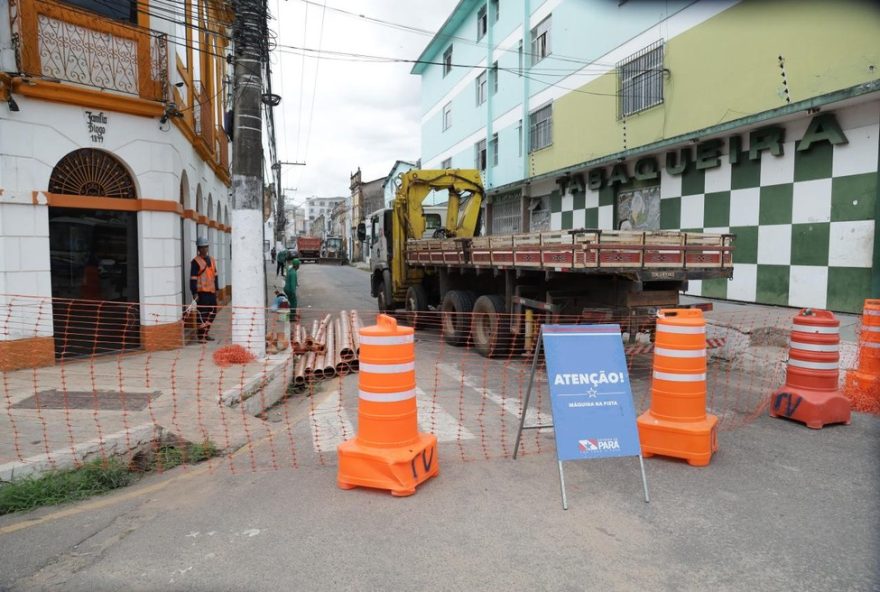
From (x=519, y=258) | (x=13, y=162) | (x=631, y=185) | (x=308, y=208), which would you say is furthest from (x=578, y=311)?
(x=308, y=208)

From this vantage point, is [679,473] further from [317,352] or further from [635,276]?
[317,352]

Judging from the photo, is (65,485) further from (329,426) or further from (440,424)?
(440,424)

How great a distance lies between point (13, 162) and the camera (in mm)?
7453

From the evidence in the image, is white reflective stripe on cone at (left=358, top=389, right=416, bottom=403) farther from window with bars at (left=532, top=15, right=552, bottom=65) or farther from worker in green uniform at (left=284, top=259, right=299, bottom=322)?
window with bars at (left=532, top=15, right=552, bottom=65)

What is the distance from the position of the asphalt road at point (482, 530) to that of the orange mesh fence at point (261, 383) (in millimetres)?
584

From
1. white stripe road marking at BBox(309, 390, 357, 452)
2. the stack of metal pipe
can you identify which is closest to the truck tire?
the stack of metal pipe

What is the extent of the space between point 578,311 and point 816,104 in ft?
15.7

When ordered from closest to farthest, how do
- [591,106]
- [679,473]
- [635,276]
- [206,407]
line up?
[679,473]
[206,407]
[635,276]
[591,106]

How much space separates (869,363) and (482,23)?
19297 millimetres

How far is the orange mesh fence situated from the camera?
504 cm

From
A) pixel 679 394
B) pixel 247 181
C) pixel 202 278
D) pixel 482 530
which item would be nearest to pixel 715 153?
pixel 679 394

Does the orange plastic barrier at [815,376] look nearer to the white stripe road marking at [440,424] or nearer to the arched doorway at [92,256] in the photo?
the white stripe road marking at [440,424]

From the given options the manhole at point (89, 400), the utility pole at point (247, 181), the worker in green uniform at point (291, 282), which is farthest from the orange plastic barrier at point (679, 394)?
the worker in green uniform at point (291, 282)

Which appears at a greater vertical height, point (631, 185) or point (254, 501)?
point (631, 185)
